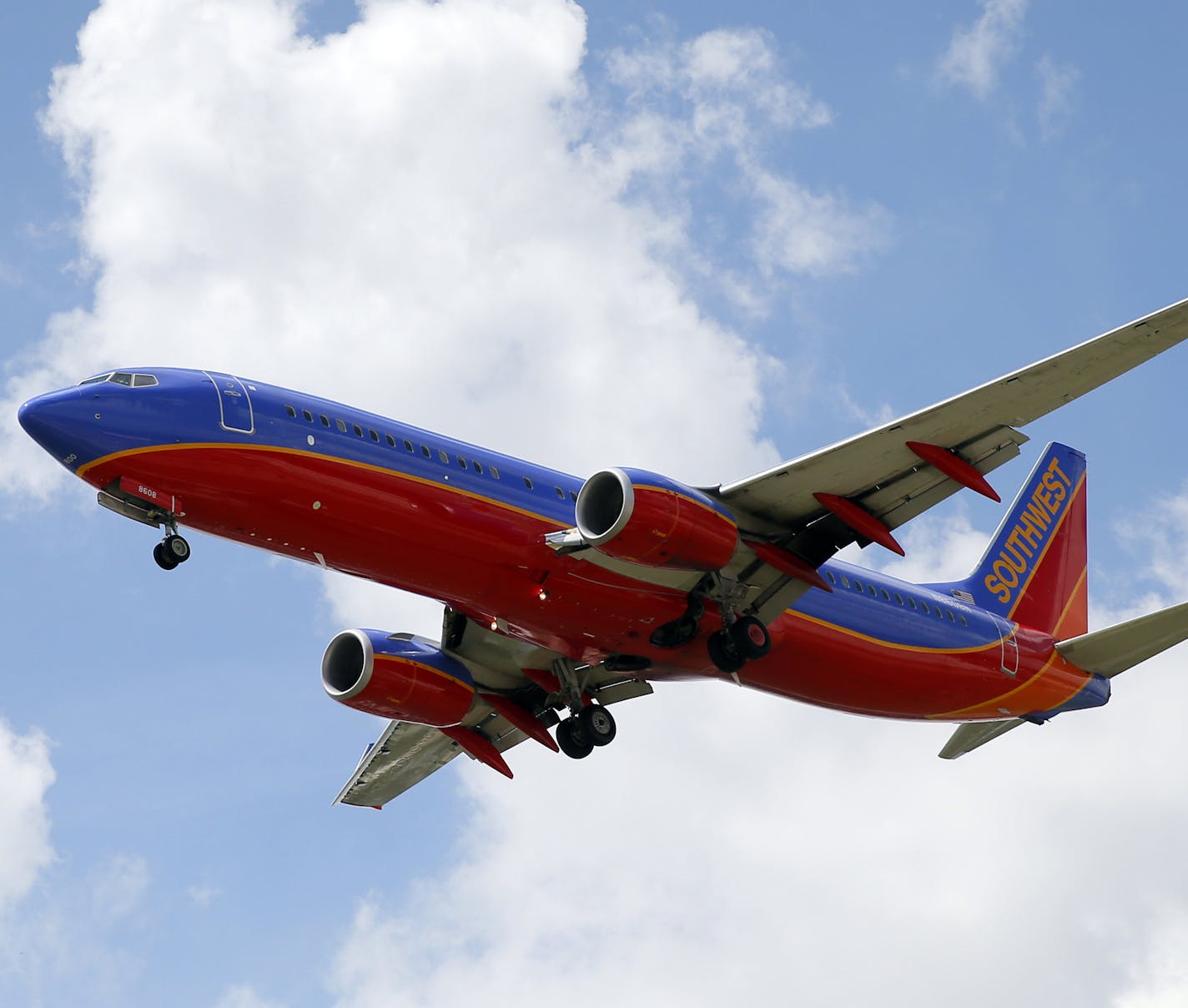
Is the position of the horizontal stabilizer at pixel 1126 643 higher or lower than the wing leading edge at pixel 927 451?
higher

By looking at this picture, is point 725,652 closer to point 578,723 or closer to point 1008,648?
point 578,723

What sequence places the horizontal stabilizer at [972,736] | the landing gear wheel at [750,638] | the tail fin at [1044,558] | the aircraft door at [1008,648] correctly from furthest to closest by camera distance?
the tail fin at [1044,558], the horizontal stabilizer at [972,736], the aircraft door at [1008,648], the landing gear wheel at [750,638]

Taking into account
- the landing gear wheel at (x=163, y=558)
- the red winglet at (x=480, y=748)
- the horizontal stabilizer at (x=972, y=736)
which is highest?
the horizontal stabilizer at (x=972, y=736)

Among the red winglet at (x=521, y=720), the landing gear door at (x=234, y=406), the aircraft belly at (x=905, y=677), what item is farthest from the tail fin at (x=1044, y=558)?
the landing gear door at (x=234, y=406)

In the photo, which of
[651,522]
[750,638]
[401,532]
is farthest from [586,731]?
[401,532]

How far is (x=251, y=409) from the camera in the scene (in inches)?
1048

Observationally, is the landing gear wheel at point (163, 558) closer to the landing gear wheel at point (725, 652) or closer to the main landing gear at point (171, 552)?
the main landing gear at point (171, 552)

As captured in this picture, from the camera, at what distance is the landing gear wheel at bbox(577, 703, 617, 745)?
109 feet

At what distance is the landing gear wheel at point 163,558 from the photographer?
25953 mm

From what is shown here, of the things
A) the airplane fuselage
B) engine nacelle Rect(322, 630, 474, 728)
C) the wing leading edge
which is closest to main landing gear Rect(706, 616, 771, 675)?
the airplane fuselage

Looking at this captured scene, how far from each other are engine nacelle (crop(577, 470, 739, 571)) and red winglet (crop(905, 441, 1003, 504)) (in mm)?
3827

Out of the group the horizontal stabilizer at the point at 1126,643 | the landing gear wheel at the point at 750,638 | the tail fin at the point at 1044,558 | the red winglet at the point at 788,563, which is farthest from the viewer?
the tail fin at the point at 1044,558

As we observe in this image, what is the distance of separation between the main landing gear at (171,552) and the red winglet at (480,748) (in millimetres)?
11339

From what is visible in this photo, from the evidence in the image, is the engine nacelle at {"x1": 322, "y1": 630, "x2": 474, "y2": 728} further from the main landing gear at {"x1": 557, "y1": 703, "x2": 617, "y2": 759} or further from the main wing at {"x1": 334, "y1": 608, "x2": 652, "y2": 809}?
the main landing gear at {"x1": 557, "y1": 703, "x2": 617, "y2": 759}
